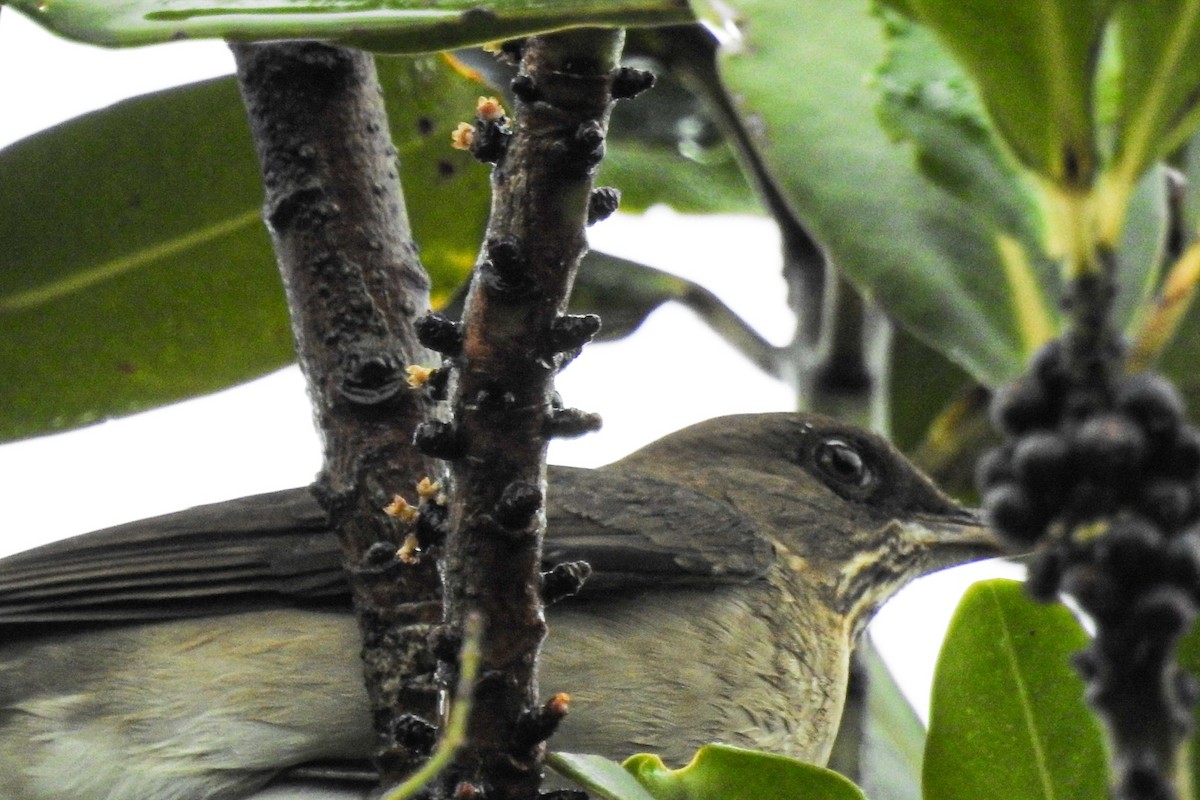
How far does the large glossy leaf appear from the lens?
173 inches

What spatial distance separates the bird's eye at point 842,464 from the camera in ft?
17.7

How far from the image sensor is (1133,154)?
4.33ft

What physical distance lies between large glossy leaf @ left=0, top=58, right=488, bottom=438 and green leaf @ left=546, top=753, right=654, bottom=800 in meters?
2.46

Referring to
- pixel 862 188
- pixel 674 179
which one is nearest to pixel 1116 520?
pixel 862 188

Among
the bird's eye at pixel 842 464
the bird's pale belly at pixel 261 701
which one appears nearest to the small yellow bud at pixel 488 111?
the bird's pale belly at pixel 261 701

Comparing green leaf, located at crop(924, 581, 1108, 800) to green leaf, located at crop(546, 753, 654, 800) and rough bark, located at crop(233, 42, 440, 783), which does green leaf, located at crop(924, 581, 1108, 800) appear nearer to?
green leaf, located at crop(546, 753, 654, 800)

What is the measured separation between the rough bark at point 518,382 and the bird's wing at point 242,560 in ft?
5.49

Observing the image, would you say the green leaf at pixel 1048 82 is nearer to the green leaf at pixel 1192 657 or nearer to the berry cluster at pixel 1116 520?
the berry cluster at pixel 1116 520

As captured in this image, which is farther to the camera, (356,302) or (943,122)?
(356,302)

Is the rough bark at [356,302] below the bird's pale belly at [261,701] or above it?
above

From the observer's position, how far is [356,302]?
3439 mm

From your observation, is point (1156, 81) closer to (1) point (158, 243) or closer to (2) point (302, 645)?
(2) point (302, 645)

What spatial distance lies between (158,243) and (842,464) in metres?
2.41

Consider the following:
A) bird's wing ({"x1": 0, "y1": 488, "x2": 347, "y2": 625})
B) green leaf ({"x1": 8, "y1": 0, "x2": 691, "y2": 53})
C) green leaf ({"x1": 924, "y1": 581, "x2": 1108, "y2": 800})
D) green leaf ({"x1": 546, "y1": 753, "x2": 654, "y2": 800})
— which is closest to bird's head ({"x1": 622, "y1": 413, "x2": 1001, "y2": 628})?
bird's wing ({"x1": 0, "y1": 488, "x2": 347, "y2": 625})
